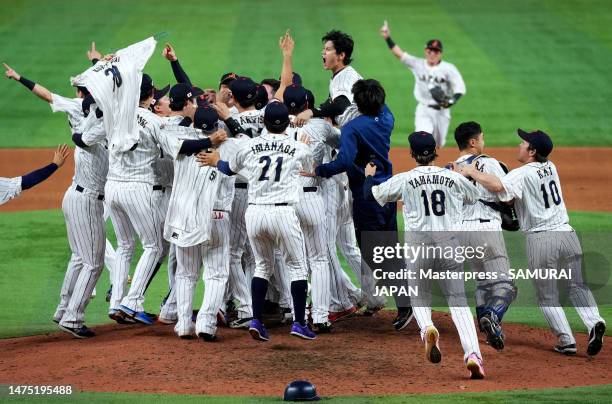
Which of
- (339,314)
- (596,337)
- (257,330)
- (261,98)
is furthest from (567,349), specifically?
(261,98)

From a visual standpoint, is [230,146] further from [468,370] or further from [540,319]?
[540,319]

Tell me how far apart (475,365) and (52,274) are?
567cm

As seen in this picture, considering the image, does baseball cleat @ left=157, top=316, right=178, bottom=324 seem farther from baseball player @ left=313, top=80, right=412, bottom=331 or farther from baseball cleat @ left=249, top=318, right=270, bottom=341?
baseball player @ left=313, top=80, right=412, bottom=331

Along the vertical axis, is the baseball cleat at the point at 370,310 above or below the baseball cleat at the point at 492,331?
above

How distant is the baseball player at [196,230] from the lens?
29.6 feet

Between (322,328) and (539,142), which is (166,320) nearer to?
(322,328)

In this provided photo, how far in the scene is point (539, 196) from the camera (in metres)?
8.94

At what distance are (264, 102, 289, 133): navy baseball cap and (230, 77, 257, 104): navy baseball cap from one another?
0.49m

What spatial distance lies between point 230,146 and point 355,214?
126 centimetres

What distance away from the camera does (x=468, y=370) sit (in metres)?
8.30

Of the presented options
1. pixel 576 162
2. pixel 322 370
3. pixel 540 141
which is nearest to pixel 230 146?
pixel 322 370

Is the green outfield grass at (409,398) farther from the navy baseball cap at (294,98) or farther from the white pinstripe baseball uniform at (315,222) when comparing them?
the navy baseball cap at (294,98)

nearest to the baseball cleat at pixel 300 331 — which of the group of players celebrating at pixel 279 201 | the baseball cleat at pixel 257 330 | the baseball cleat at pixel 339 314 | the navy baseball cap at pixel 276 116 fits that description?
the group of players celebrating at pixel 279 201

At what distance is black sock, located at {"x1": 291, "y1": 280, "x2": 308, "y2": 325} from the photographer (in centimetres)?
882
